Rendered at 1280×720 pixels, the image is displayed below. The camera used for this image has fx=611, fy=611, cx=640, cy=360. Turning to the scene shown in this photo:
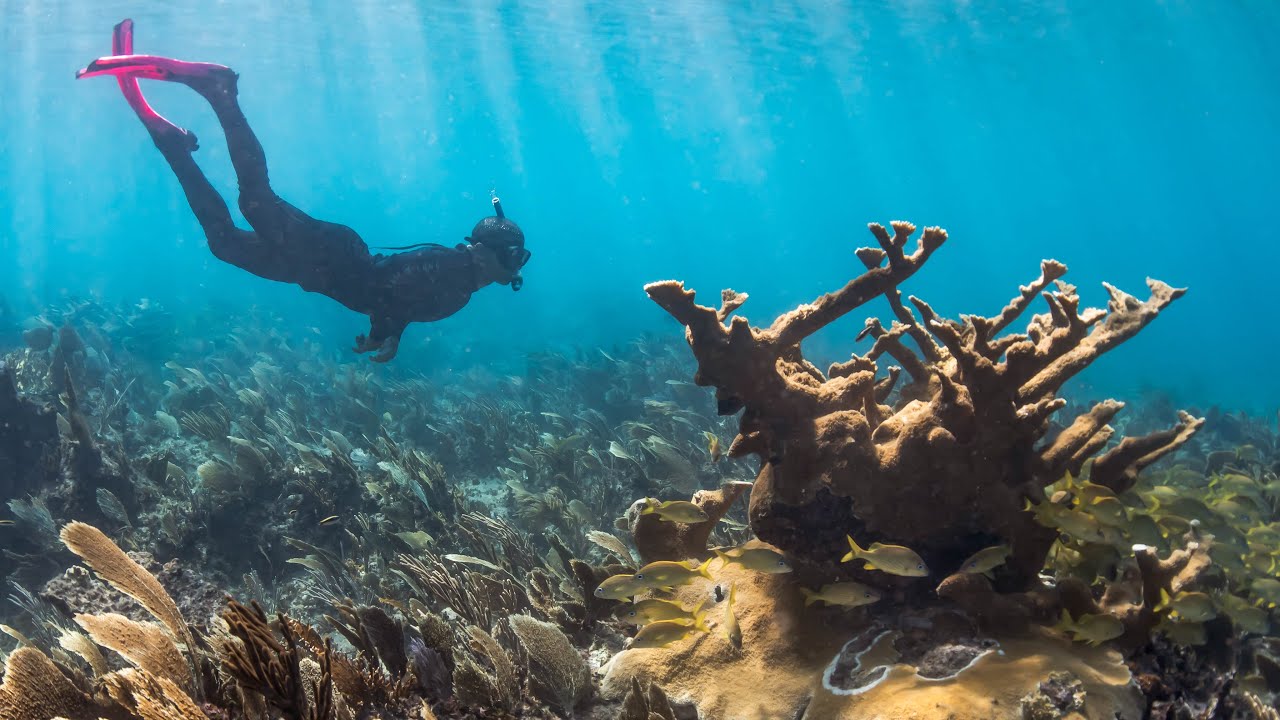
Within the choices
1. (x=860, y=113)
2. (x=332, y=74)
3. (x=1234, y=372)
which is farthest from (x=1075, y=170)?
(x=332, y=74)

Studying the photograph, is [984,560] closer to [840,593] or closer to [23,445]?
[840,593]

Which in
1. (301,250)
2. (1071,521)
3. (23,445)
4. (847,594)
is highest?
(301,250)

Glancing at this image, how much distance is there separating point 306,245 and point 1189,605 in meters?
10.6

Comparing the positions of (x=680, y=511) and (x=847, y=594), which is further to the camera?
(x=680, y=511)

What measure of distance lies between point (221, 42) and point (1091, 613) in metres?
46.0

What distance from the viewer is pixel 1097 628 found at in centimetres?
286

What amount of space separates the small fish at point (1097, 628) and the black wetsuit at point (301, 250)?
8.64 metres

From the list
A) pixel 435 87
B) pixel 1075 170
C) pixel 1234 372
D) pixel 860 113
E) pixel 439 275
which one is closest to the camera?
pixel 439 275

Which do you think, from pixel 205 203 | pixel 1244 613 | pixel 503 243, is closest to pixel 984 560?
pixel 1244 613

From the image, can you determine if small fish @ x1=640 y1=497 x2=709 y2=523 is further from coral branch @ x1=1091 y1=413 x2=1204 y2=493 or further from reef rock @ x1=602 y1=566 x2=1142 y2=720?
coral branch @ x1=1091 y1=413 x2=1204 y2=493

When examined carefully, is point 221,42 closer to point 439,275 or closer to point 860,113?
point 439,275

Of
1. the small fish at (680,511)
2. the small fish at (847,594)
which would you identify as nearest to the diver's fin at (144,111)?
the small fish at (680,511)

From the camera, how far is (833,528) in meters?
3.40

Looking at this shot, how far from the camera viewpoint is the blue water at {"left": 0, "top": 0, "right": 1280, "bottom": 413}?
3225 centimetres
